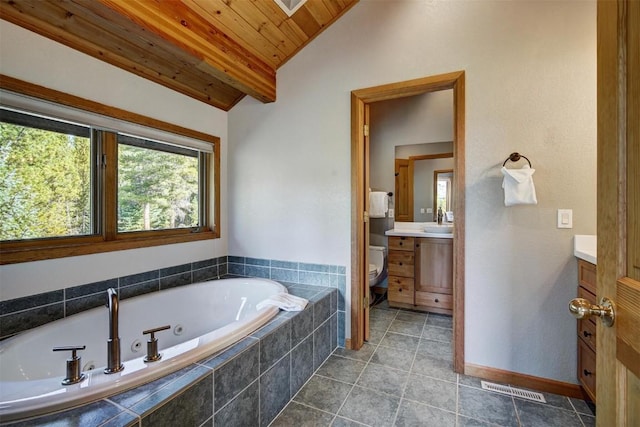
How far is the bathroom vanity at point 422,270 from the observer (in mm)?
2945

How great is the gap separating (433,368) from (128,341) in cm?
207

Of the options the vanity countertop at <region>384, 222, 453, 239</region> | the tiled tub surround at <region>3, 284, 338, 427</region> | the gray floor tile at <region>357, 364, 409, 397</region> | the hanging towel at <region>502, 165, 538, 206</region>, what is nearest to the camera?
the tiled tub surround at <region>3, 284, 338, 427</region>

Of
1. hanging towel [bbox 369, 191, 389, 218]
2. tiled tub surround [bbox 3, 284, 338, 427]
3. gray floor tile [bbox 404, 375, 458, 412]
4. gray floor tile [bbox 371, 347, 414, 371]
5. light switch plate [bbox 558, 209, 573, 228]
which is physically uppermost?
hanging towel [bbox 369, 191, 389, 218]

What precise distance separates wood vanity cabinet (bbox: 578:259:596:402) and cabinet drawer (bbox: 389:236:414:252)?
1.51 metres

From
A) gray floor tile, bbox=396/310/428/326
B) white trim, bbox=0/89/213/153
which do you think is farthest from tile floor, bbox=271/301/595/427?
white trim, bbox=0/89/213/153

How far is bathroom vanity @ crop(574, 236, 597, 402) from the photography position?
4.99 feet

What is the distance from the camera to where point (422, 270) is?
3045 millimetres

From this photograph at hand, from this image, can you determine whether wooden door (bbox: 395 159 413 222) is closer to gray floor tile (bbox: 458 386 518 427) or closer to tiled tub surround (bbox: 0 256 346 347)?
tiled tub surround (bbox: 0 256 346 347)

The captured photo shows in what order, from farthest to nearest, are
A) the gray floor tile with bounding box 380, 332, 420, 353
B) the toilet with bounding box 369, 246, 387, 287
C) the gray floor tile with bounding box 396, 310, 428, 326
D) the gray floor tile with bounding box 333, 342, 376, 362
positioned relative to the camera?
the toilet with bounding box 369, 246, 387, 287 < the gray floor tile with bounding box 396, 310, 428, 326 < the gray floor tile with bounding box 380, 332, 420, 353 < the gray floor tile with bounding box 333, 342, 376, 362

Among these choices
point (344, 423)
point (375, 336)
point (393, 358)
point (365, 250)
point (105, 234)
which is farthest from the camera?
point (375, 336)

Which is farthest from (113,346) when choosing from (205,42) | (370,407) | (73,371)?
(205,42)

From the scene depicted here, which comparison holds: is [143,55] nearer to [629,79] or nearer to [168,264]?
[168,264]

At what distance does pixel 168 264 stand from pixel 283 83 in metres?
1.84

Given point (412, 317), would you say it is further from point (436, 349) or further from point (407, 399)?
point (407, 399)
